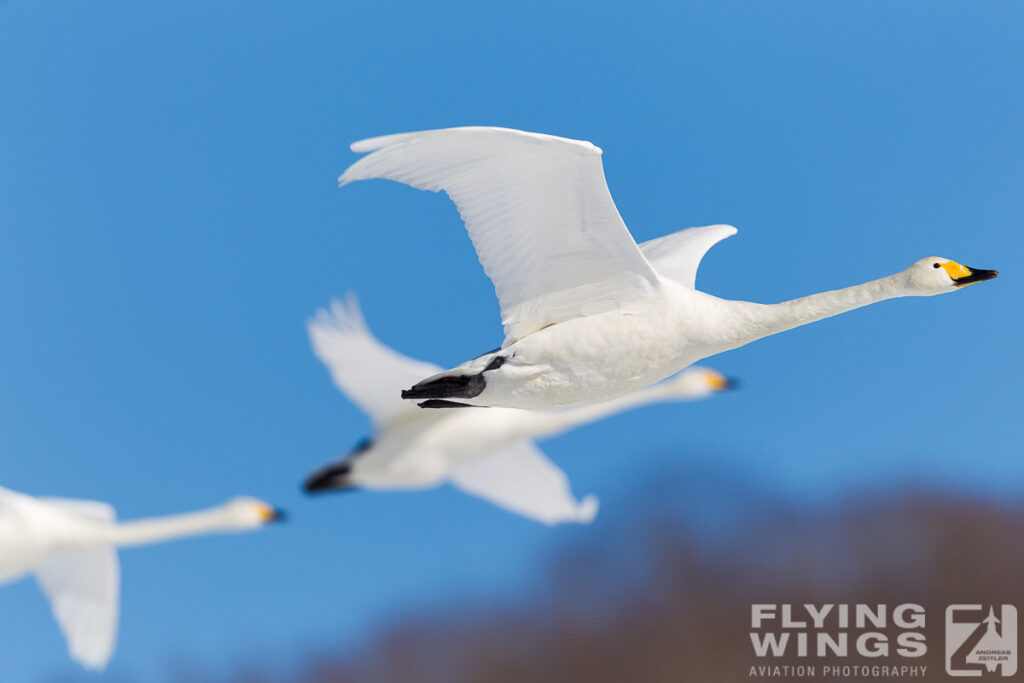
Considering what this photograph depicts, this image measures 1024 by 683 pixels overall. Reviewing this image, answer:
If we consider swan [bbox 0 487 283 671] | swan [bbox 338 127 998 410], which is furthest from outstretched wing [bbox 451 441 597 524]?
swan [bbox 338 127 998 410]

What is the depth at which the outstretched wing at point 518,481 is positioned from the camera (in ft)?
27.9

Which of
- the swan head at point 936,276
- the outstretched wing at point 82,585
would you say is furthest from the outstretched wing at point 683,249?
the outstretched wing at point 82,585

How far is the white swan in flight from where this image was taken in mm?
7895

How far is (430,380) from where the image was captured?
361 cm

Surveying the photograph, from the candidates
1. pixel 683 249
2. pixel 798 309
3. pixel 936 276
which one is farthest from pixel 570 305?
pixel 936 276

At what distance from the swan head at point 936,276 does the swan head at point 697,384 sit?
4.51m

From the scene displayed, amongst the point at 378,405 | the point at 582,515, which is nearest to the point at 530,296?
the point at 582,515

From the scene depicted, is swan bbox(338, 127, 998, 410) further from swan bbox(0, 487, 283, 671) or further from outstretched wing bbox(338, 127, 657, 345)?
swan bbox(0, 487, 283, 671)

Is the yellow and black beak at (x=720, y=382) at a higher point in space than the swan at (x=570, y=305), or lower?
higher

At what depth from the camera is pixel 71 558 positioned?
799 cm

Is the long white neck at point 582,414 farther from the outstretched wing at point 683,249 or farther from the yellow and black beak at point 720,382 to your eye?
the outstretched wing at point 683,249

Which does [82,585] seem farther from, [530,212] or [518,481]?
[530,212]

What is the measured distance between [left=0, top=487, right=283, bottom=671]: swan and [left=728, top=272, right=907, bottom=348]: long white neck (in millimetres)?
5893

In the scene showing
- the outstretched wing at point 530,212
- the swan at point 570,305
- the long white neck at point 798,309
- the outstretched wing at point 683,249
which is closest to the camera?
the outstretched wing at point 530,212
